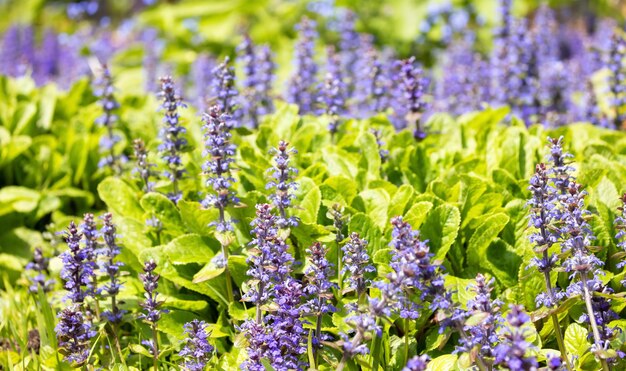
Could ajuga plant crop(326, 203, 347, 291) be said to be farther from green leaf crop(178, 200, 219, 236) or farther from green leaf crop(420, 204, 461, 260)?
green leaf crop(178, 200, 219, 236)

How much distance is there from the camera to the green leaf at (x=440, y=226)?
3.39 metres

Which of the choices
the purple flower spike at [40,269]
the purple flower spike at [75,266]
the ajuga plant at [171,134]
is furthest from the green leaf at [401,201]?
the purple flower spike at [40,269]

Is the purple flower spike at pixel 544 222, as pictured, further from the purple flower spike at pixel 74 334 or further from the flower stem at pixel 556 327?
the purple flower spike at pixel 74 334

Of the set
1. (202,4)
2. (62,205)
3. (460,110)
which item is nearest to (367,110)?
(460,110)

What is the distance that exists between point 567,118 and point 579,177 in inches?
118

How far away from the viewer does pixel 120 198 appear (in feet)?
13.9

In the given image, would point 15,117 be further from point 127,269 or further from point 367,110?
point 367,110

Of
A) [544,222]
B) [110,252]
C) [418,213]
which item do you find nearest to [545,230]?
[544,222]

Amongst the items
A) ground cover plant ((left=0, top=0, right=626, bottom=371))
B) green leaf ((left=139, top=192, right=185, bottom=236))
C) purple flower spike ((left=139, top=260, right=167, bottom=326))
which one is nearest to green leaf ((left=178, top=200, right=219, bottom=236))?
ground cover plant ((left=0, top=0, right=626, bottom=371))

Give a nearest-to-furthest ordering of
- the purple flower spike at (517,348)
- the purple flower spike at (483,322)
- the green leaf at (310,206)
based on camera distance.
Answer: the purple flower spike at (517,348), the purple flower spike at (483,322), the green leaf at (310,206)

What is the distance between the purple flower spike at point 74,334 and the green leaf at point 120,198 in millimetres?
985

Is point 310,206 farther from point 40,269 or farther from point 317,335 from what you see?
point 40,269

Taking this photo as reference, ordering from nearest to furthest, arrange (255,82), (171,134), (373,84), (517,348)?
(517,348) → (171,134) → (373,84) → (255,82)

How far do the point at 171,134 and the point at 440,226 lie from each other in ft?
4.92
